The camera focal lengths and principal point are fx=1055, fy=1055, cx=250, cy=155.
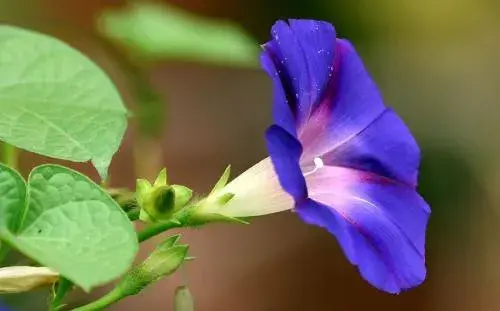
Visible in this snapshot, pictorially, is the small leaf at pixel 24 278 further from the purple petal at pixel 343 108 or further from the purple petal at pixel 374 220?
the purple petal at pixel 343 108

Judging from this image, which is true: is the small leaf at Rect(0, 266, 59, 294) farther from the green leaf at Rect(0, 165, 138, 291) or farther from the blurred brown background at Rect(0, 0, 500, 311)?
the blurred brown background at Rect(0, 0, 500, 311)

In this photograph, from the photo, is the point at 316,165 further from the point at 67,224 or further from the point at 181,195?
the point at 67,224

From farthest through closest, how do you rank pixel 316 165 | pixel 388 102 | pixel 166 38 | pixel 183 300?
pixel 388 102 → pixel 166 38 → pixel 316 165 → pixel 183 300

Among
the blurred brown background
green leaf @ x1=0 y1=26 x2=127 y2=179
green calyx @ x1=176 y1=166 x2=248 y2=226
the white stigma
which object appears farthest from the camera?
the blurred brown background

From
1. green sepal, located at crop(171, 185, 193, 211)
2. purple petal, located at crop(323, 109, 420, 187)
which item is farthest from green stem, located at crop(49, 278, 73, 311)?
purple petal, located at crop(323, 109, 420, 187)

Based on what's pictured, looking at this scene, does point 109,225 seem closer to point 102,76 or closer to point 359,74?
point 102,76

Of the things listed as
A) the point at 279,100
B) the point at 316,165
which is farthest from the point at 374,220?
the point at 279,100

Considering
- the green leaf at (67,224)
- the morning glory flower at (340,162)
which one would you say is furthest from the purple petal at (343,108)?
the green leaf at (67,224)
